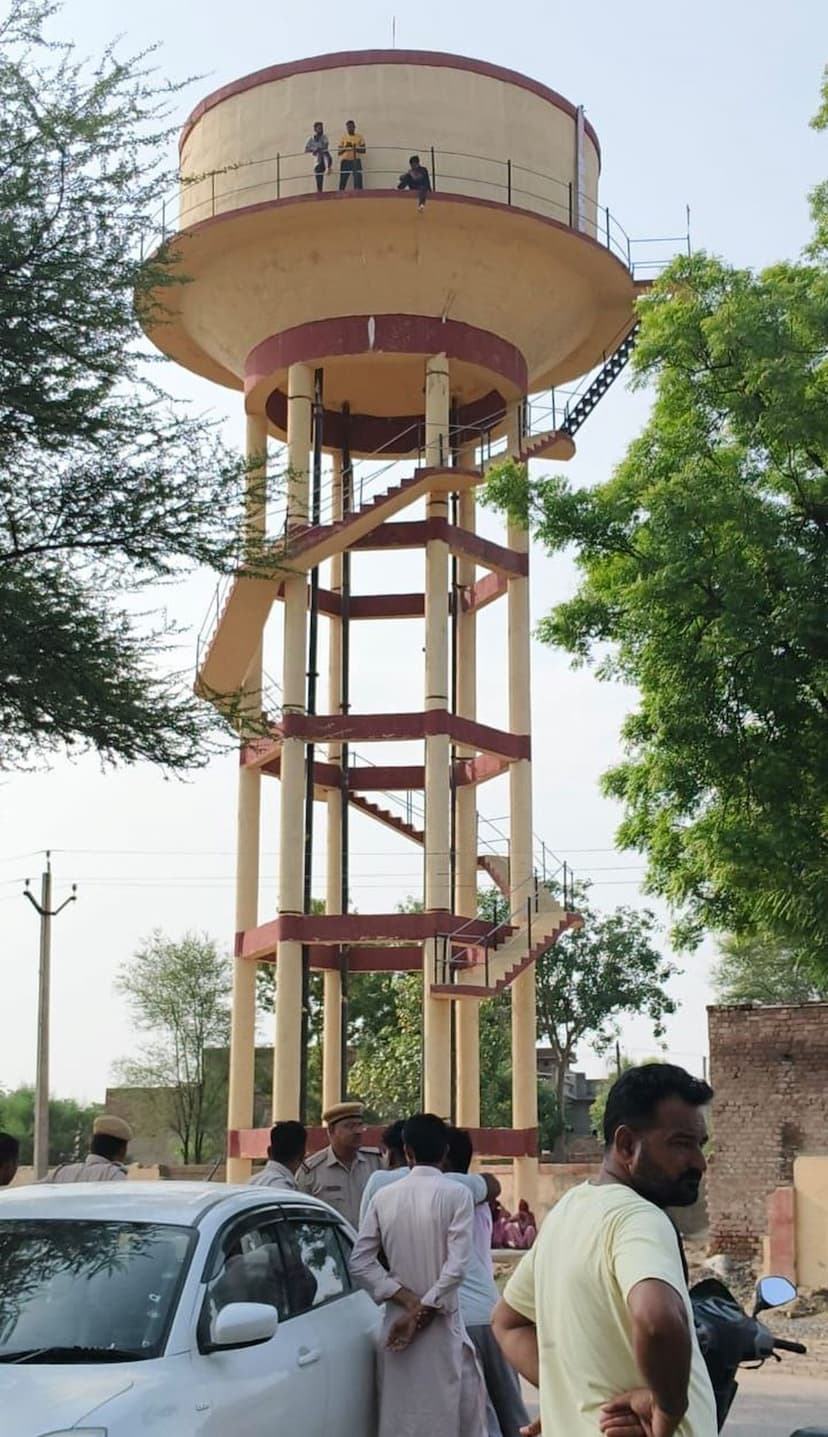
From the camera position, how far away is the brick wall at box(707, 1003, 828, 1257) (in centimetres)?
2370

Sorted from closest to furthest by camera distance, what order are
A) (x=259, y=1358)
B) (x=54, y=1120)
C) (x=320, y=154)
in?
(x=259, y=1358)
(x=320, y=154)
(x=54, y=1120)

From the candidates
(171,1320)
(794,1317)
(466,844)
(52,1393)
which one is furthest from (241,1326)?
(466,844)

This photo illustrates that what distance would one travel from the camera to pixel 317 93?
2697 centimetres

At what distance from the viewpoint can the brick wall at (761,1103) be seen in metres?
23.7

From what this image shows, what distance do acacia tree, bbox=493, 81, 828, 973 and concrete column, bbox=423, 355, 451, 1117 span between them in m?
10.6

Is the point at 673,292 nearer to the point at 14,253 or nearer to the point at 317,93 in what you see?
the point at 14,253

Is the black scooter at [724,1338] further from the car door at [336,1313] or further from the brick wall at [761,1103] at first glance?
the brick wall at [761,1103]

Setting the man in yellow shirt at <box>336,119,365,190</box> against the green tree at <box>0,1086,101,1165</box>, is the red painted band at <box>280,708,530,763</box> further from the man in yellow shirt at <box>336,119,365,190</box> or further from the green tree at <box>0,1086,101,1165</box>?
the green tree at <box>0,1086,101,1165</box>

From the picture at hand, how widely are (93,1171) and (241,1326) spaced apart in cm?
435

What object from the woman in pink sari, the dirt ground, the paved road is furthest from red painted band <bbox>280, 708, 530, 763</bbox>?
the paved road

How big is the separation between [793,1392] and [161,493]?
26.8ft

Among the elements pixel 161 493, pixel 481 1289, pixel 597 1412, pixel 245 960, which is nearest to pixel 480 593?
pixel 245 960

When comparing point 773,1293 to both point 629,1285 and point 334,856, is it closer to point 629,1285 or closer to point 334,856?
point 629,1285

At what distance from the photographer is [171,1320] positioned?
614 centimetres
